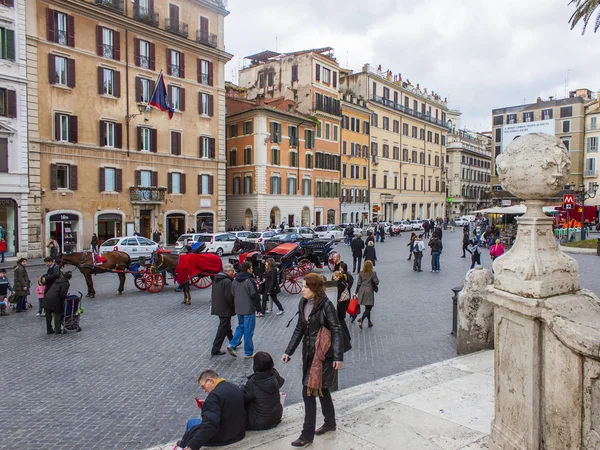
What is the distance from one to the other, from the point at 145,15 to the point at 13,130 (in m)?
11.9

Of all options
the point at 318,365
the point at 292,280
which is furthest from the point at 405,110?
the point at 318,365

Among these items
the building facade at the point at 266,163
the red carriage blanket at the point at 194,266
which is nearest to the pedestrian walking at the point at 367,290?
the red carriage blanket at the point at 194,266

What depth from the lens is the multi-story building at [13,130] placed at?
23.9 meters

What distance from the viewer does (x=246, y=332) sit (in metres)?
8.02

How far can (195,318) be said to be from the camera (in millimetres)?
11109

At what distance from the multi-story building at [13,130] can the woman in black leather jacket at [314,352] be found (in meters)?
23.6

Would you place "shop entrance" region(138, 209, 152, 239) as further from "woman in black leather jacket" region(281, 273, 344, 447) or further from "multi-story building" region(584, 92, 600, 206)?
"multi-story building" region(584, 92, 600, 206)

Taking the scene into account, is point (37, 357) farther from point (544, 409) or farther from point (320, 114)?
point (320, 114)

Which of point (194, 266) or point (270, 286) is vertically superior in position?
point (194, 266)

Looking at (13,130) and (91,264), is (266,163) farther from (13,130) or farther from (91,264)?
(91,264)

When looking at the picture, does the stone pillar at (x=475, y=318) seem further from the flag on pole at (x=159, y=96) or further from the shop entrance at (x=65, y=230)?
the shop entrance at (x=65, y=230)

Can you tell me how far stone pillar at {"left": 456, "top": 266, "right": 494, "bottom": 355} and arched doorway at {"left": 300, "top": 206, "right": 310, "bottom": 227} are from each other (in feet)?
125

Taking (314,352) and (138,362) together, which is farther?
(138,362)

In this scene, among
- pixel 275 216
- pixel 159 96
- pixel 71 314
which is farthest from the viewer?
pixel 275 216
